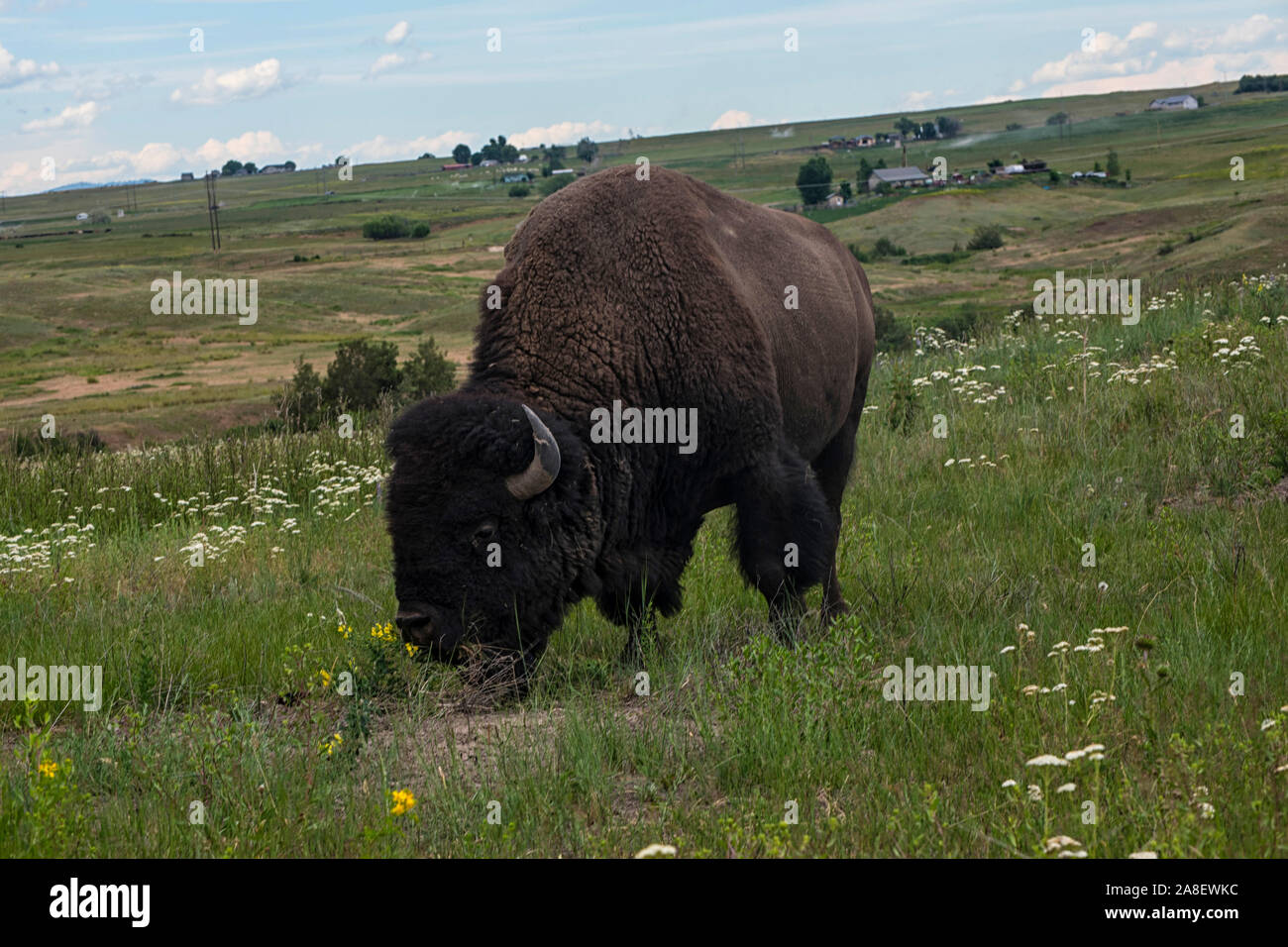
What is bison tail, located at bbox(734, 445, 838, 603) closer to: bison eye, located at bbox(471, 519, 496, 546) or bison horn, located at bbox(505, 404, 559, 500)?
bison horn, located at bbox(505, 404, 559, 500)

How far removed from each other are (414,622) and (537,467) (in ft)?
3.12

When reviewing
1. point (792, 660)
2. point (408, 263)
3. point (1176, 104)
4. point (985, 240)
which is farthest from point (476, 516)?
point (1176, 104)

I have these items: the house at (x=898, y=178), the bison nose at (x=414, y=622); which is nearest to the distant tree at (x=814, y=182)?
the house at (x=898, y=178)

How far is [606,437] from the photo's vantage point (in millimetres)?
6371

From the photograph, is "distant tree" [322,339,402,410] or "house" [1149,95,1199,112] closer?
"distant tree" [322,339,402,410]

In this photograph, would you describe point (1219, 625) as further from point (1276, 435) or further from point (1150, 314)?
point (1150, 314)

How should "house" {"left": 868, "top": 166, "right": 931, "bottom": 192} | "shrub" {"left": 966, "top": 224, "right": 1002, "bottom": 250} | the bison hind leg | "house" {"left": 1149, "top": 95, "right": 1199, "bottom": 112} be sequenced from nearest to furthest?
1. the bison hind leg
2. "shrub" {"left": 966, "top": 224, "right": 1002, "bottom": 250}
3. "house" {"left": 868, "top": 166, "right": 931, "bottom": 192}
4. "house" {"left": 1149, "top": 95, "right": 1199, "bottom": 112}

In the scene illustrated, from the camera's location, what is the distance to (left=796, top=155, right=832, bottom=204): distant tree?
103 m

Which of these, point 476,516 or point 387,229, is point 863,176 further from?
point 476,516

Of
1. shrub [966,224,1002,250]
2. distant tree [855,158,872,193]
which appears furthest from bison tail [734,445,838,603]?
distant tree [855,158,872,193]

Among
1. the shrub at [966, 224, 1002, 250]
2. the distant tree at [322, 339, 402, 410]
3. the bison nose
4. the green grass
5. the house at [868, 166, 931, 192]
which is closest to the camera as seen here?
the green grass

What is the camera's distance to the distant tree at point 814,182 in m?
103

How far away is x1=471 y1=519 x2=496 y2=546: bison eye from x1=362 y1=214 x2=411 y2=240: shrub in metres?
132

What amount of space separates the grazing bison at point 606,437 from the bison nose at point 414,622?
17mm
